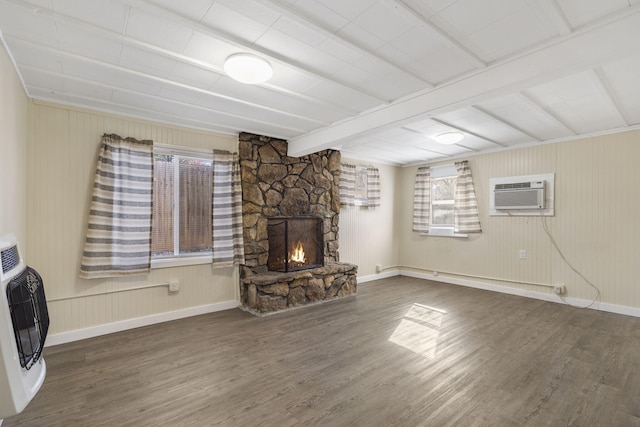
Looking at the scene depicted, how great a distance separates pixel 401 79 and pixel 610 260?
13.2 feet

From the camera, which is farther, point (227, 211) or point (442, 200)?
point (442, 200)

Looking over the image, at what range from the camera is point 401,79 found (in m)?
2.58

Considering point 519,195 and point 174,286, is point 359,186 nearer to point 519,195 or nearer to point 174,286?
point 519,195

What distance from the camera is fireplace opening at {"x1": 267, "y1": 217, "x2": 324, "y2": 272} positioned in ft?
14.7

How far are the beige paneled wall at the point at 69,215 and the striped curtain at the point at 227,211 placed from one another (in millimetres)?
805

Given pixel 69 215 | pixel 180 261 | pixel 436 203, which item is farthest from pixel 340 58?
pixel 436 203

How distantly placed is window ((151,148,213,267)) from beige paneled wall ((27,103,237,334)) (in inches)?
12.4

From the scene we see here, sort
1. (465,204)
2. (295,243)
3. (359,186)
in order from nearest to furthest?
(295,243), (465,204), (359,186)

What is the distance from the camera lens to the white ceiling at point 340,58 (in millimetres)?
1759

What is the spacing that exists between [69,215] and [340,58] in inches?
124

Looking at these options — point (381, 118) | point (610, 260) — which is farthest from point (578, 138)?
point (381, 118)

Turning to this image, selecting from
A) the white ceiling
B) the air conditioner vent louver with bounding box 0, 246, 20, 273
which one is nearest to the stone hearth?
the white ceiling

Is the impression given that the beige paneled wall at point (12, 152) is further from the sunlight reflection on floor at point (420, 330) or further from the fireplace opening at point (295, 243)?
the sunlight reflection on floor at point (420, 330)

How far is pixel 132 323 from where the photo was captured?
3475mm
